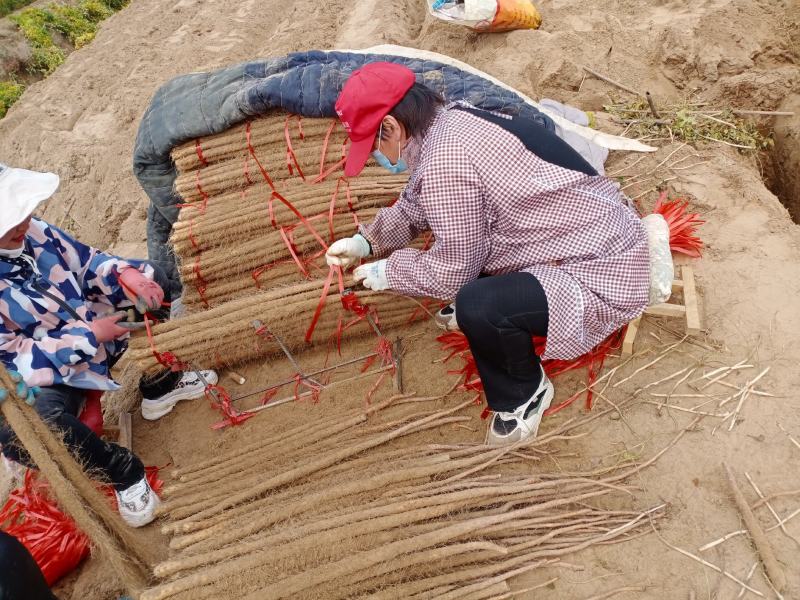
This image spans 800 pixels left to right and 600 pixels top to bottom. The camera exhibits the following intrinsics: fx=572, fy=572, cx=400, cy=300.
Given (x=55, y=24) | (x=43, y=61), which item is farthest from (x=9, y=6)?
(x=43, y=61)

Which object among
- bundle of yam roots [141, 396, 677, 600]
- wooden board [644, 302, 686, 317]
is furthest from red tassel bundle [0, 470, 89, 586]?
wooden board [644, 302, 686, 317]

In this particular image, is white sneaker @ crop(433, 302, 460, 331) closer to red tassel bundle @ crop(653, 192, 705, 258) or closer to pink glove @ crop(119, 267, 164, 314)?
red tassel bundle @ crop(653, 192, 705, 258)

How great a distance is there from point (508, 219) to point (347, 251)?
86 centimetres

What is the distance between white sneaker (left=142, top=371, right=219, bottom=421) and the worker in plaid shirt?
160 cm

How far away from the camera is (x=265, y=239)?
316cm

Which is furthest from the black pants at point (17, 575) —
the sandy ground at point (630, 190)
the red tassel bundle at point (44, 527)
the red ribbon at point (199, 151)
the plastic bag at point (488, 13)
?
the plastic bag at point (488, 13)

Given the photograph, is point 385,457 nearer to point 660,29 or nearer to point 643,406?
point 643,406

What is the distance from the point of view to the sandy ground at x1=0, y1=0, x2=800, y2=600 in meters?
2.08

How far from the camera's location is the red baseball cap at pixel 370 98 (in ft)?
6.85

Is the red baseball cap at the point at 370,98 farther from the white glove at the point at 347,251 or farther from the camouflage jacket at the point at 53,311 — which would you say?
the camouflage jacket at the point at 53,311

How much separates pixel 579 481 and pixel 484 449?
378mm

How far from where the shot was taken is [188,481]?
8.21 feet

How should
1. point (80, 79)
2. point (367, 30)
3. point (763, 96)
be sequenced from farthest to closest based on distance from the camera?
point (80, 79) < point (367, 30) < point (763, 96)

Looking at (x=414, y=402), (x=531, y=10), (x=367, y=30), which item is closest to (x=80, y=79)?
(x=367, y=30)
